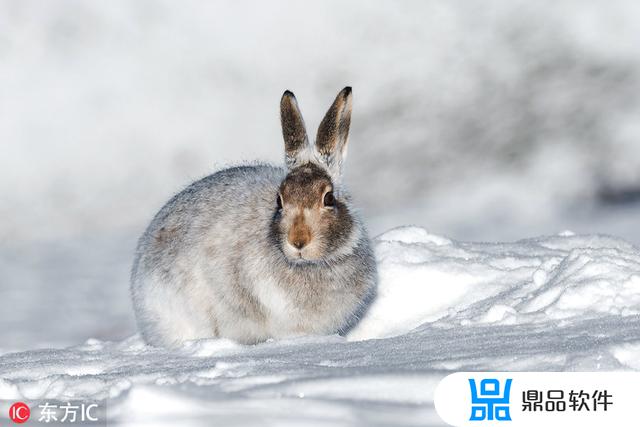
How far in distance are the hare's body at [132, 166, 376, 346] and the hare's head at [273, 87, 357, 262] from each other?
7.6 inches

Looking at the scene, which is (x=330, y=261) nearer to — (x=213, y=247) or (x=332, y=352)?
(x=213, y=247)

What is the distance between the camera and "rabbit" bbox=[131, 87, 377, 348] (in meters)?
6.71

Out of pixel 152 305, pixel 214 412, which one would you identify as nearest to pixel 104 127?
pixel 152 305

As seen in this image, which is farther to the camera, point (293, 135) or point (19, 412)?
point (293, 135)

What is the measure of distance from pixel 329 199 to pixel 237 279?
2.39 feet

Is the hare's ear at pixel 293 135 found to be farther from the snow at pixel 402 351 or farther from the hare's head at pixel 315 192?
the snow at pixel 402 351

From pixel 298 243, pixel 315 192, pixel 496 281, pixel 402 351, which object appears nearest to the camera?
pixel 402 351

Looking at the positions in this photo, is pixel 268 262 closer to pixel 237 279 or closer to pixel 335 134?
pixel 237 279

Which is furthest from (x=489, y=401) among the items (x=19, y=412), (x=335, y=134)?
(x=335, y=134)

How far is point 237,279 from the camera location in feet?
22.4

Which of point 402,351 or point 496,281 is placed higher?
point 496,281

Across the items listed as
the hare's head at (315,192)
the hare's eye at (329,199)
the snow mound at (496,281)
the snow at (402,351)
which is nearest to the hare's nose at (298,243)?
the hare's head at (315,192)

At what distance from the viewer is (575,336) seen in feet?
17.2

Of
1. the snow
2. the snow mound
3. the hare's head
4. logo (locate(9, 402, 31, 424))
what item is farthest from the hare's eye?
logo (locate(9, 402, 31, 424))
